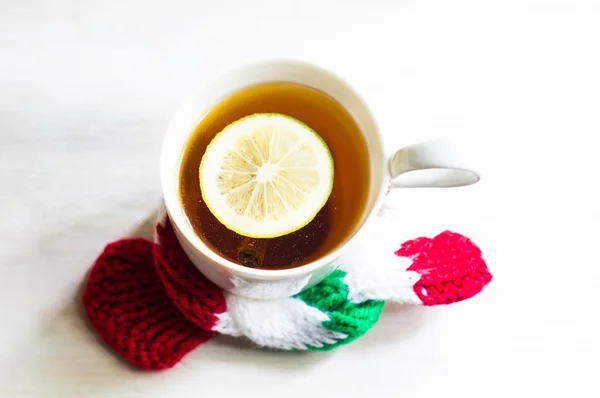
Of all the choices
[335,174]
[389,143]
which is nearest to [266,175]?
[335,174]

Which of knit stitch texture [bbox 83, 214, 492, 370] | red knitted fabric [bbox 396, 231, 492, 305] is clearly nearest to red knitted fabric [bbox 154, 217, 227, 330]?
knit stitch texture [bbox 83, 214, 492, 370]

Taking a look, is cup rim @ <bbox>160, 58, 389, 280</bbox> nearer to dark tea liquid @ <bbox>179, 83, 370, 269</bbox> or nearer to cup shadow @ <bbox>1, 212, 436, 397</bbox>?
dark tea liquid @ <bbox>179, 83, 370, 269</bbox>

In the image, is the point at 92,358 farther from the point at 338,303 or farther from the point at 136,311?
the point at 338,303

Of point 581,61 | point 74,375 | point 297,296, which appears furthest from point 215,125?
point 581,61

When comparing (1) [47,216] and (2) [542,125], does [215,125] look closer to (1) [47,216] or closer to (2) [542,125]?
(1) [47,216]

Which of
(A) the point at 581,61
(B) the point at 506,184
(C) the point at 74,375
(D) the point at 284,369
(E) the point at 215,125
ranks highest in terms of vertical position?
(A) the point at 581,61

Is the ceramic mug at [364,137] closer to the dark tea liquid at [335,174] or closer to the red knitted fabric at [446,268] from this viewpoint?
the dark tea liquid at [335,174]
